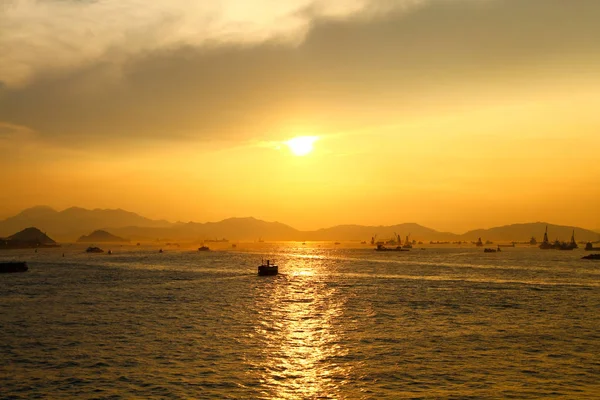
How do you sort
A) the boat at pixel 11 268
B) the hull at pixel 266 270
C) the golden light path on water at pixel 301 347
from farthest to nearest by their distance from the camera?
the boat at pixel 11 268, the hull at pixel 266 270, the golden light path on water at pixel 301 347

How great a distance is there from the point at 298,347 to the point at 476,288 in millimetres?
73599

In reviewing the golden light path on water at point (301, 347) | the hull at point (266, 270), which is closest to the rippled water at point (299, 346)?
the golden light path on water at point (301, 347)

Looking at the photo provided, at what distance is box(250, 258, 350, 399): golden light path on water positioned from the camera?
35.5m

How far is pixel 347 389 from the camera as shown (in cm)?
3481

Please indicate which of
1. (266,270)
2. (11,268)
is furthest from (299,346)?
(11,268)

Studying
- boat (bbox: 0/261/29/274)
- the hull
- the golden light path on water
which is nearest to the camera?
the golden light path on water

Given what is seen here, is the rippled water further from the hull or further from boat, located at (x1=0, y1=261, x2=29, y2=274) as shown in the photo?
boat, located at (x1=0, y1=261, x2=29, y2=274)

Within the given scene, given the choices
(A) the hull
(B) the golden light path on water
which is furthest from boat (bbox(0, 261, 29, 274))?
(B) the golden light path on water

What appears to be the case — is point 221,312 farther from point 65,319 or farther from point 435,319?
point 435,319

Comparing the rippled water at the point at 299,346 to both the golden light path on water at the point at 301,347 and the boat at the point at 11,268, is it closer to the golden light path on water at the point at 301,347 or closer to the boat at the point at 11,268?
the golden light path on water at the point at 301,347

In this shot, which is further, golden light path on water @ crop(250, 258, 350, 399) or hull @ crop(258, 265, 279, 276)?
hull @ crop(258, 265, 279, 276)

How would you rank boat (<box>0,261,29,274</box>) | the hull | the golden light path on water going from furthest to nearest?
boat (<box>0,261,29,274</box>), the hull, the golden light path on water

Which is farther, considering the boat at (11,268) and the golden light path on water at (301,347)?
the boat at (11,268)

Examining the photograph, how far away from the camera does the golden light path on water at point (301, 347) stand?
35500mm
